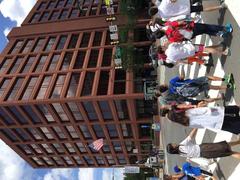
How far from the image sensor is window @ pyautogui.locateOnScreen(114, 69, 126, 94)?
116ft

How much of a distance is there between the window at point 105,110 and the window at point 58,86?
15.7 ft

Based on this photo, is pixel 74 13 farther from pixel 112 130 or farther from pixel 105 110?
pixel 105 110

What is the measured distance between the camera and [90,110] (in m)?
36.2

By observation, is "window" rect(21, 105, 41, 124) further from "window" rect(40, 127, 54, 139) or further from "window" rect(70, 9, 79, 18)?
"window" rect(70, 9, 79, 18)

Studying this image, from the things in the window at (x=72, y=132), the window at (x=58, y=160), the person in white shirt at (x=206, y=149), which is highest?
the window at (x=58, y=160)

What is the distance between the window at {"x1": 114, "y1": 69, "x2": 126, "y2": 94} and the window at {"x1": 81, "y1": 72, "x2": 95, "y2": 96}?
2696 mm

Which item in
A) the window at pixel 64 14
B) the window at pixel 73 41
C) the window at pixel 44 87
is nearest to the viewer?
the window at pixel 44 87

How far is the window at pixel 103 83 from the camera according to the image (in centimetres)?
3538

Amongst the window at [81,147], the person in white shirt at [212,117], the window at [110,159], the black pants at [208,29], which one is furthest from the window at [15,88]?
the person in white shirt at [212,117]

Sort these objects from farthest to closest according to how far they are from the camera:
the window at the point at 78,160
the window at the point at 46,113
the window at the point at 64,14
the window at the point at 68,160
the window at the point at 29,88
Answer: the window at the point at 64,14 < the window at the point at 68,160 < the window at the point at 78,160 < the window at the point at 29,88 < the window at the point at 46,113

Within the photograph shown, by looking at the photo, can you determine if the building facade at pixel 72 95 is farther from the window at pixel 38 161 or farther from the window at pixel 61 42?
the window at pixel 38 161

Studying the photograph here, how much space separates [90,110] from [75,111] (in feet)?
5.52

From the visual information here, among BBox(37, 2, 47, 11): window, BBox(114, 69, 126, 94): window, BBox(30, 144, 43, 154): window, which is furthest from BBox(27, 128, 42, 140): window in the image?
BBox(37, 2, 47, 11): window

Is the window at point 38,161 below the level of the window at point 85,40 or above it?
below
